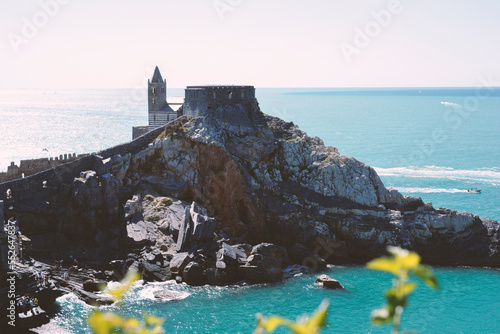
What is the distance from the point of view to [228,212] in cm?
6209

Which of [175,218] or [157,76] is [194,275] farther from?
[157,76]

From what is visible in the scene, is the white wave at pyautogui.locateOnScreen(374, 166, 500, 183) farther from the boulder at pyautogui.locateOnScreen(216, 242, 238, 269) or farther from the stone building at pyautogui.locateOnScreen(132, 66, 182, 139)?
the boulder at pyautogui.locateOnScreen(216, 242, 238, 269)

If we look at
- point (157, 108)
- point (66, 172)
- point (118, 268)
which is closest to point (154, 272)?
point (118, 268)

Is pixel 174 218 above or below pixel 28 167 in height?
below

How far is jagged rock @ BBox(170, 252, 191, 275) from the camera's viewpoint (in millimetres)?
53219

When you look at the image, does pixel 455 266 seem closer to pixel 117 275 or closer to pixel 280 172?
pixel 280 172

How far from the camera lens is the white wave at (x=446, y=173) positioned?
331ft

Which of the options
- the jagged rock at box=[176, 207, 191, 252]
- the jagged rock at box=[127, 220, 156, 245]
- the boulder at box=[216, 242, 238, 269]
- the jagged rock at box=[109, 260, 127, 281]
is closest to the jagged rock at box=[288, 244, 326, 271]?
the boulder at box=[216, 242, 238, 269]

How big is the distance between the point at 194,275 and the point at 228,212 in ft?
38.8

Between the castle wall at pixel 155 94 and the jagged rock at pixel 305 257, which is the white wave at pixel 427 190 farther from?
the castle wall at pixel 155 94

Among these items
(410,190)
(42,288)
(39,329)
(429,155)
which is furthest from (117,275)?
(429,155)

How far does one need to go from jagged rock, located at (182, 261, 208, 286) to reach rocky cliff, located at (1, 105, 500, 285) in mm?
431

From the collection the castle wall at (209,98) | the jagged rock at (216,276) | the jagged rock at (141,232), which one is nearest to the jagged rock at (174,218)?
the jagged rock at (141,232)

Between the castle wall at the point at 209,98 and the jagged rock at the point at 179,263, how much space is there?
2113 centimetres
